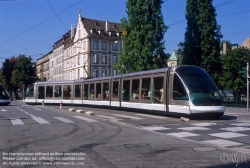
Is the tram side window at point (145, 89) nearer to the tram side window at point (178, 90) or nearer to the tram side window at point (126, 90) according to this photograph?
the tram side window at point (126, 90)

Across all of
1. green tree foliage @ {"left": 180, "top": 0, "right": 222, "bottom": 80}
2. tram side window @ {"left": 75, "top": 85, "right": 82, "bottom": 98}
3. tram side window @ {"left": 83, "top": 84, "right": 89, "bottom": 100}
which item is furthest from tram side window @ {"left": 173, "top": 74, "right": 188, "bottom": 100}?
green tree foliage @ {"left": 180, "top": 0, "right": 222, "bottom": 80}

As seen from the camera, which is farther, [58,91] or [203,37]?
[203,37]

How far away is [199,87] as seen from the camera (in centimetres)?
1836

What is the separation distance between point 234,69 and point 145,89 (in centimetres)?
2856

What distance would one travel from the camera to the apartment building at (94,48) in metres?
78.9

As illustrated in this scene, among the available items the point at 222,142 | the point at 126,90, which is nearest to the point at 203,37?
the point at 126,90

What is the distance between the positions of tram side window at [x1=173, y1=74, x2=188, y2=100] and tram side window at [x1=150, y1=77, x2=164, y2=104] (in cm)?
145

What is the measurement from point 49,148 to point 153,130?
17.3ft

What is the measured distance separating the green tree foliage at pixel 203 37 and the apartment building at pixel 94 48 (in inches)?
1403

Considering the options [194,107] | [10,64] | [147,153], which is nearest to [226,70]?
[194,107]

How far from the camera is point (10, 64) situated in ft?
290

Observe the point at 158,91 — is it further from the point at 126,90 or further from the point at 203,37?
the point at 203,37

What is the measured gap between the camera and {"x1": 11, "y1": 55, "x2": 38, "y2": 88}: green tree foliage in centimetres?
8050

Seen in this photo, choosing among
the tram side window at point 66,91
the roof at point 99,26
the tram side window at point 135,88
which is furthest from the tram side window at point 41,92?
the roof at point 99,26
